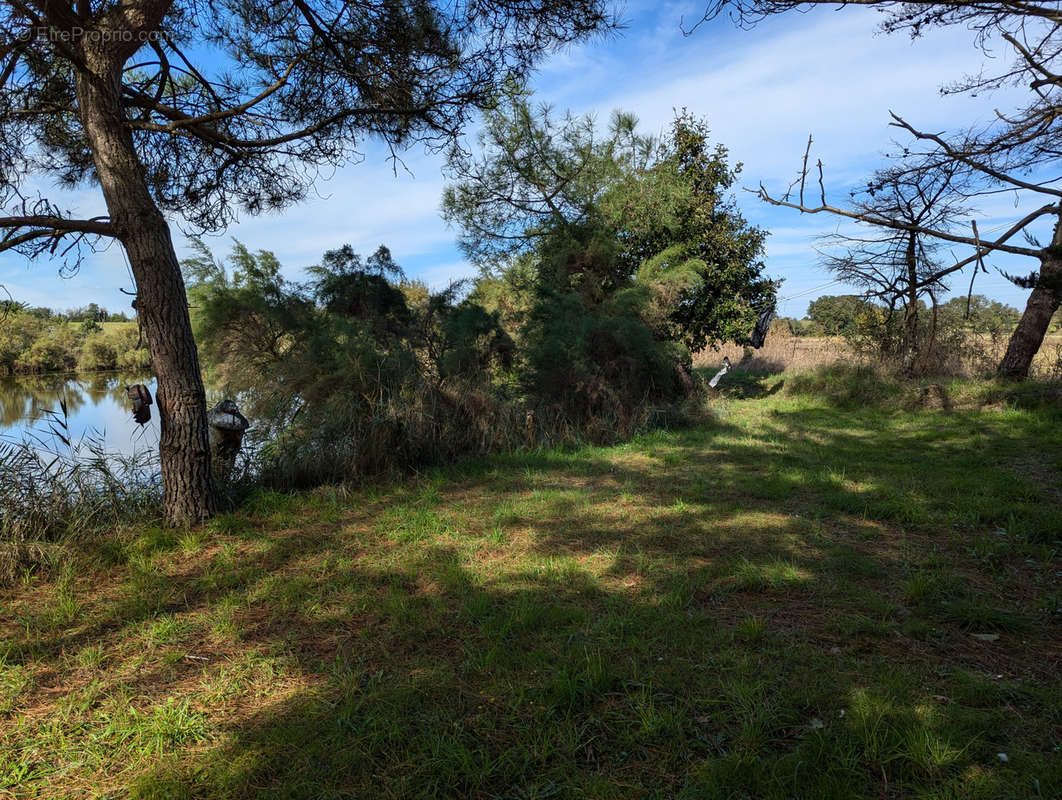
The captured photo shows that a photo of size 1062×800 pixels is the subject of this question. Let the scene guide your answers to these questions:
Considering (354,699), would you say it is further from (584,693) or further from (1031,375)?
(1031,375)

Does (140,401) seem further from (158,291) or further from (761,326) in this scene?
(761,326)

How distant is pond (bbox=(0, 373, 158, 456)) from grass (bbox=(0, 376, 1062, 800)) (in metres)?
1.30

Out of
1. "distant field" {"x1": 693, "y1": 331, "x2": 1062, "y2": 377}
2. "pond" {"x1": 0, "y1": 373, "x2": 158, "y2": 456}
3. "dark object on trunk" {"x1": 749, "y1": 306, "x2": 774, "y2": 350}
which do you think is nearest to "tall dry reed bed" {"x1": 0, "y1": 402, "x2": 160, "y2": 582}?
"pond" {"x1": 0, "y1": 373, "x2": 158, "y2": 456}

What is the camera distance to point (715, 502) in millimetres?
4957

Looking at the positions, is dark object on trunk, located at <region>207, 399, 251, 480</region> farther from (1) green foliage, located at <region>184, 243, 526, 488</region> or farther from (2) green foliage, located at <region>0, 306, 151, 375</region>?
(2) green foliage, located at <region>0, 306, 151, 375</region>

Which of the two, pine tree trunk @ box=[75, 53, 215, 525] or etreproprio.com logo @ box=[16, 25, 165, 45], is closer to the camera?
etreproprio.com logo @ box=[16, 25, 165, 45]

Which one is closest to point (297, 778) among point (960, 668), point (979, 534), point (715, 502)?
point (960, 668)

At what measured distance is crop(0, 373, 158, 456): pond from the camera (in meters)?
4.48

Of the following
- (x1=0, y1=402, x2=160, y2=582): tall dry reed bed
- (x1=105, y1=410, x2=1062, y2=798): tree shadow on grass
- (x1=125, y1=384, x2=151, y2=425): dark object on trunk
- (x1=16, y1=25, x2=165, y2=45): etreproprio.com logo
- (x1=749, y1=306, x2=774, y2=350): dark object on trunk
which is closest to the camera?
(x1=105, y1=410, x2=1062, y2=798): tree shadow on grass

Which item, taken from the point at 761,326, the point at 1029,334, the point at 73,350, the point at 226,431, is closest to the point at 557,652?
the point at 226,431

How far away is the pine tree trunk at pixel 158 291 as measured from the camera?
4125 mm

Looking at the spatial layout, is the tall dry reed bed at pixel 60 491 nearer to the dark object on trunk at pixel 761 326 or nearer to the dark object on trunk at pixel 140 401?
the dark object on trunk at pixel 140 401

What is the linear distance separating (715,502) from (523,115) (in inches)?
367

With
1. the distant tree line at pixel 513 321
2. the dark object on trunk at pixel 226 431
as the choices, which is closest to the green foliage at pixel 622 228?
the distant tree line at pixel 513 321
